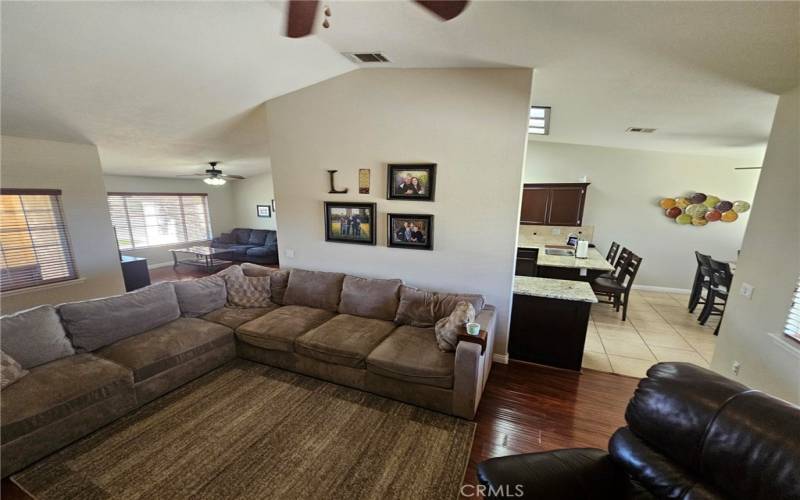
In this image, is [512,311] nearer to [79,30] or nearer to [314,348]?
[314,348]

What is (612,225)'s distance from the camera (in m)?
5.74

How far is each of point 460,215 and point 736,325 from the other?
2.59m

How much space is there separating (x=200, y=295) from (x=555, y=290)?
12.7 ft

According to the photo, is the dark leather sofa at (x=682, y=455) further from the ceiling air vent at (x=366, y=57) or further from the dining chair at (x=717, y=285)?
the dining chair at (x=717, y=285)

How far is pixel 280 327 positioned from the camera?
2.99 m

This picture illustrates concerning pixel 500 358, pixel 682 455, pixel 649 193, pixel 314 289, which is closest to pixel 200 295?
pixel 314 289

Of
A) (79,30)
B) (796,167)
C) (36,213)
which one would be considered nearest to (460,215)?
(796,167)

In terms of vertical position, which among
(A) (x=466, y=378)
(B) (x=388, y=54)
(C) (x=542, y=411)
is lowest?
(C) (x=542, y=411)

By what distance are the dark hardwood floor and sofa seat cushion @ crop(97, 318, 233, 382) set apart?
84cm

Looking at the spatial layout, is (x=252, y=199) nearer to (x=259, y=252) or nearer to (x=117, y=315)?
(x=259, y=252)

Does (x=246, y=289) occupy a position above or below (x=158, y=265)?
above

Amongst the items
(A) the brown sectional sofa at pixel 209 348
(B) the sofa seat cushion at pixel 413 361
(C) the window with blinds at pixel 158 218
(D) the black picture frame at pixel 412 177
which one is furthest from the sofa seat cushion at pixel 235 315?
(C) the window with blinds at pixel 158 218

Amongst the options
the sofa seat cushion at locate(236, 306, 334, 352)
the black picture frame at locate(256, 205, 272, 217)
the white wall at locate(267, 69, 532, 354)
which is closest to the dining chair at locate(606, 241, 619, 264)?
the white wall at locate(267, 69, 532, 354)

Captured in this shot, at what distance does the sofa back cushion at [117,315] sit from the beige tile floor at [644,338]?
4482mm
